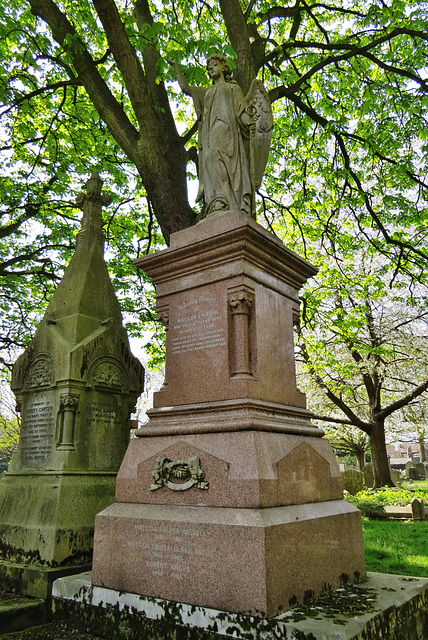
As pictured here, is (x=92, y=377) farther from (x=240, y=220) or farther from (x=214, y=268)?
(x=240, y=220)

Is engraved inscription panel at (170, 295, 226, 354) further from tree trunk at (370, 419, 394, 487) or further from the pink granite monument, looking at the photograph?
tree trunk at (370, 419, 394, 487)

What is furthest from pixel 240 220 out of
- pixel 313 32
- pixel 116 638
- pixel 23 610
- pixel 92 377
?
pixel 313 32

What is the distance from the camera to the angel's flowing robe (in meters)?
5.29

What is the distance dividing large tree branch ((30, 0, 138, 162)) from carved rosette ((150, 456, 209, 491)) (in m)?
5.37

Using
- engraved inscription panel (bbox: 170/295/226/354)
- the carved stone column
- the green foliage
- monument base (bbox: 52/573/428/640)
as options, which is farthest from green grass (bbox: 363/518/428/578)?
the carved stone column

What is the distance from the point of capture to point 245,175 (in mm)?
5402

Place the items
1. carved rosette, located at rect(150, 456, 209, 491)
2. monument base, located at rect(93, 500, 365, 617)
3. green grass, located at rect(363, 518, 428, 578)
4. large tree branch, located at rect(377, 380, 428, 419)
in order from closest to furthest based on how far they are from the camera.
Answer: monument base, located at rect(93, 500, 365, 617) < carved rosette, located at rect(150, 456, 209, 491) < green grass, located at rect(363, 518, 428, 578) < large tree branch, located at rect(377, 380, 428, 419)

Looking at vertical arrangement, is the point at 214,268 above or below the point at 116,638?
above

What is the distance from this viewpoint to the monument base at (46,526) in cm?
516

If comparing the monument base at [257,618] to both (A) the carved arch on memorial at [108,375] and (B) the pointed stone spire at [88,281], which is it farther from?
(B) the pointed stone spire at [88,281]

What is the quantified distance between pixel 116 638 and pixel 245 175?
174 inches

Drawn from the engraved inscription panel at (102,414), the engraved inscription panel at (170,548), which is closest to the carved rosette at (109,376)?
the engraved inscription panel at (102,414)

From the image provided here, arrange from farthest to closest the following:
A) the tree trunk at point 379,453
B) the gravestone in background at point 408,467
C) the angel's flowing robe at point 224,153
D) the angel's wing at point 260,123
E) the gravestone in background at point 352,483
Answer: the gravestone in background at point 408,467 → the tree trunk at point 379,453 → the gravestone in background at point 352,483 → the angel's wing at point 260,123 → the angel's flowing robe at point 224,153

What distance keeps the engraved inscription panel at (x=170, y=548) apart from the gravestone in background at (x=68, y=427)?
5.34ft
